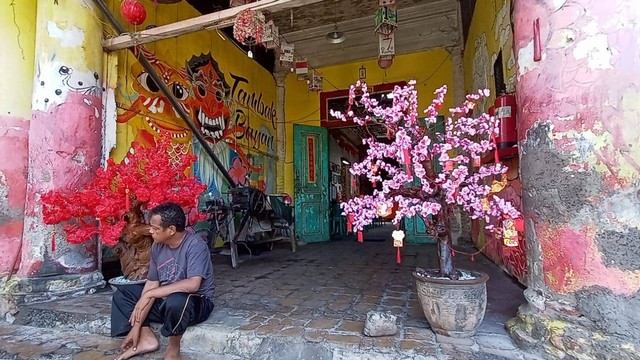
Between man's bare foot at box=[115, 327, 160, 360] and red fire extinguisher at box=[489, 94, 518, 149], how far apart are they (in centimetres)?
309

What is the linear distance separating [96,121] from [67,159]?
1.59ft

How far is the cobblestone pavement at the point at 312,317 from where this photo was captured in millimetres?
2047

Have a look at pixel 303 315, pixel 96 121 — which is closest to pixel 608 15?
pixel 303 315

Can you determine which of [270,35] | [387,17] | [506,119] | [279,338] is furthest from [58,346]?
[387,17]

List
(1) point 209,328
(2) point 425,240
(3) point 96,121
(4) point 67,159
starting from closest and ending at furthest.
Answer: (1) point 209,328, (4) point 67,159, (3) point 96,121, (2) point 425,240

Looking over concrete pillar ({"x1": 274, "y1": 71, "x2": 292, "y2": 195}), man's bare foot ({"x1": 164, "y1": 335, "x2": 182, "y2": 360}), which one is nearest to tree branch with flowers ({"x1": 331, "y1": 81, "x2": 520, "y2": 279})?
man's bare foot ({"x1": 164, "y1": 335, "x2": 182, "y2": 360})

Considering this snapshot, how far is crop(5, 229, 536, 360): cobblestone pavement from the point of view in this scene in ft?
6.72

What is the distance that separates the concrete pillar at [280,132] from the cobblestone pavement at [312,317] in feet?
11.7

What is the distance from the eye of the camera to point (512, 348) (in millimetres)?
1979

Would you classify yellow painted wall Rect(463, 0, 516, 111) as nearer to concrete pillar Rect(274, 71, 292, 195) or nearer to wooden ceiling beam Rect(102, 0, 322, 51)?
wooden ceiling beam Rect(102, 0, 322, 51)

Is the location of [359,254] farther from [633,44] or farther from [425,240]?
[633,44]

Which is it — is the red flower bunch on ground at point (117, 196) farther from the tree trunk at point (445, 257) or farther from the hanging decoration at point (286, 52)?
the hanging decoration at point (286, 52)

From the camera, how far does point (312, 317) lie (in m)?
2.57

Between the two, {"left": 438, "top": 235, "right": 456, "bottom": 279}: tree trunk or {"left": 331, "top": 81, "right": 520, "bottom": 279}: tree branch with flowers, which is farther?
{"left": 438, "top": 235, "right": 456, "bottom": 279}: tree trunk
